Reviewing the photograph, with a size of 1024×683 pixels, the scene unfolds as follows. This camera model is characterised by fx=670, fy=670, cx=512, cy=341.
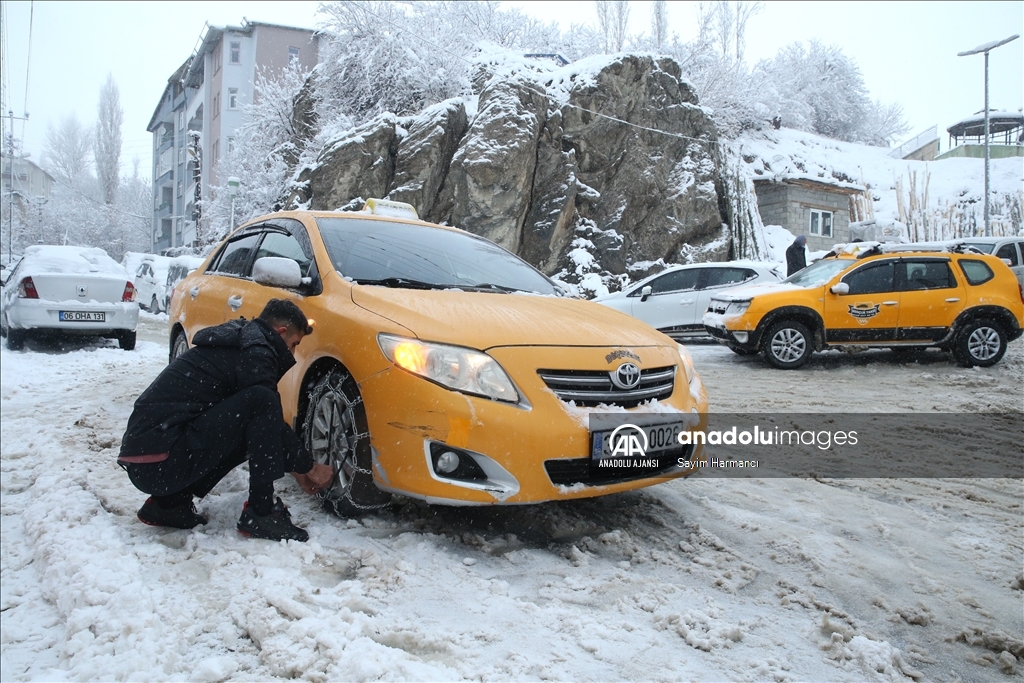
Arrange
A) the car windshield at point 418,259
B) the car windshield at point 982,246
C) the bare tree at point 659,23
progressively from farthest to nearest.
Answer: the bare tree at point 659,23 → the car windshield at point 982,246 → the car windshield at point 418,259

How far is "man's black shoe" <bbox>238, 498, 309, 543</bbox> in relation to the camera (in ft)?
9.05

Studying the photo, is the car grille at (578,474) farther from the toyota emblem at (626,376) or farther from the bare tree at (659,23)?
the bare tree at (659,23)

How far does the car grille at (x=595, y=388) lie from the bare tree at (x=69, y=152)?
15.6 ft

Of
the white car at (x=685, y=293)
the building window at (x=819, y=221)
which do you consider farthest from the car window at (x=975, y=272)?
the building window at (x=819, y=221)

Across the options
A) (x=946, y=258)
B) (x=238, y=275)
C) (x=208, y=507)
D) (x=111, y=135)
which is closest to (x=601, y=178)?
(x=946, y=258)

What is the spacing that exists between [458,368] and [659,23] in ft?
100.0

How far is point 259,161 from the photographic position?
2377 cm

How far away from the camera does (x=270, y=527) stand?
276 centimetres

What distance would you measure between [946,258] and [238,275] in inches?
304

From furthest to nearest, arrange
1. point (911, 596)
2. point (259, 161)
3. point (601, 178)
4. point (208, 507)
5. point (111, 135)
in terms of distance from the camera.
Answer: point (259, 161), point (601, 178), point (111, 135), point (208, 507), point (911, 596)

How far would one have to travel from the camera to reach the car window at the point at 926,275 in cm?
809

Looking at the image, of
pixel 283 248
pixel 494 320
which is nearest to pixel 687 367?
pixel 494 320

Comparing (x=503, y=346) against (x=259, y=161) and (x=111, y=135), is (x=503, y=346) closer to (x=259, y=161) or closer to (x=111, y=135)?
(x=111, y=135)

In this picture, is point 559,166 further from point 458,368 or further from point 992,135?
point 458,368
